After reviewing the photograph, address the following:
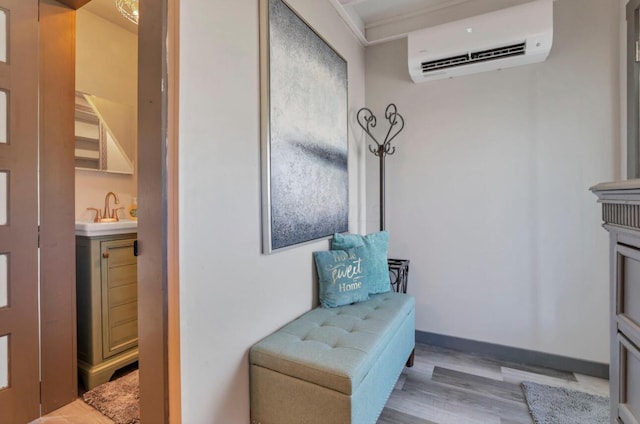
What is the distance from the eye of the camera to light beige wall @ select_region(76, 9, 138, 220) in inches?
88.7

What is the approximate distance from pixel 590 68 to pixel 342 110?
1693 millimetres

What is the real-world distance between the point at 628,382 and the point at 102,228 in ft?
8.00

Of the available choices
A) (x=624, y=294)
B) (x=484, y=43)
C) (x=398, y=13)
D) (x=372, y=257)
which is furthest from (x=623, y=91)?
(x=372, y=257)

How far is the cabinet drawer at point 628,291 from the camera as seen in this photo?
0.80 metres

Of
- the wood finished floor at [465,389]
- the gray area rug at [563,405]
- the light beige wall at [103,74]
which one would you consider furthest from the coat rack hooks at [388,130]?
the light beige wall at [103,74]

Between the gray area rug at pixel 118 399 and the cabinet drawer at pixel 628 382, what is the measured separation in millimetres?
1991

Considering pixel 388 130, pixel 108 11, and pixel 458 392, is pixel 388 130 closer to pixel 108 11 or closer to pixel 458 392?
pixel 458 392

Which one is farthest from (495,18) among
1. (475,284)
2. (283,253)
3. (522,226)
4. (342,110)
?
(283,253)

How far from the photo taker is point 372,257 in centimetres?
217

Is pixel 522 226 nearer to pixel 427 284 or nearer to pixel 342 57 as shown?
pixel 427 284

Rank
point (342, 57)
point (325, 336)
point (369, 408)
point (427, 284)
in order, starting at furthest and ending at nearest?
point (427, 284), point (342, 57), point (325, 336), point (369, 408)

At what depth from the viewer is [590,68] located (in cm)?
205

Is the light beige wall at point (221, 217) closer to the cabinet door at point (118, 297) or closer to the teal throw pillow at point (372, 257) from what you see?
the teal throw pillow at point (372, 257)

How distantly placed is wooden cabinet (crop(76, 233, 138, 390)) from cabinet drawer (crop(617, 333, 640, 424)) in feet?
7.93
